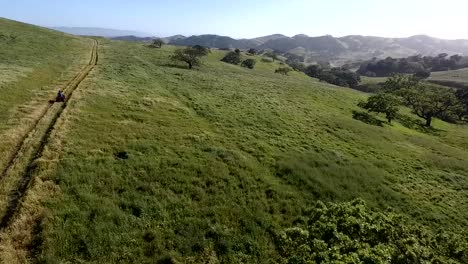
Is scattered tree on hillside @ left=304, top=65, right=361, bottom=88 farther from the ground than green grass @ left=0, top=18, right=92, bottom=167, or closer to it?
closer to it

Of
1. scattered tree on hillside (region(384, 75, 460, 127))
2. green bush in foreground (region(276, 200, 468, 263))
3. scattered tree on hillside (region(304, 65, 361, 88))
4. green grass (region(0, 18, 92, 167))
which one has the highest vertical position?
green grass (region(0, 18, 92, 167))

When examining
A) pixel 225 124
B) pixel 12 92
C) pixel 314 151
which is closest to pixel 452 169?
pixel 314 151

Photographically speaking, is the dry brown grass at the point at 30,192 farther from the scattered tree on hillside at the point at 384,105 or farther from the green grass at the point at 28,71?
the scattered tree on hillside at the point at 384,105

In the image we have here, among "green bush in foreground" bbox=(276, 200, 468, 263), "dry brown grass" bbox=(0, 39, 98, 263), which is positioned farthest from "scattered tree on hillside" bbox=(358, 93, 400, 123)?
"dry brown grass" bbox=(0, 39, 98, 263)

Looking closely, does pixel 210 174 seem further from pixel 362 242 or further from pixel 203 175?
pixel 362 242

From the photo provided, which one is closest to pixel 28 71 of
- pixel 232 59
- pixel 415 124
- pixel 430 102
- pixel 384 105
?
pixel 384 105

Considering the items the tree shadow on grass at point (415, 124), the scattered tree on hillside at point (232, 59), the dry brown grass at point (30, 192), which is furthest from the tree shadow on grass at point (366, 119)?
the scattered tree on hillside at point (232, 59)

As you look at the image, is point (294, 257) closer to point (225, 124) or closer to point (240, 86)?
point (225, 124)

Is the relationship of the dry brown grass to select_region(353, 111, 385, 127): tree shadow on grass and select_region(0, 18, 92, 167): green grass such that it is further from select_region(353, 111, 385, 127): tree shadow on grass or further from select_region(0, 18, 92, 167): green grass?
select_region(353, 111, 385, 127): tree shadow on grass
